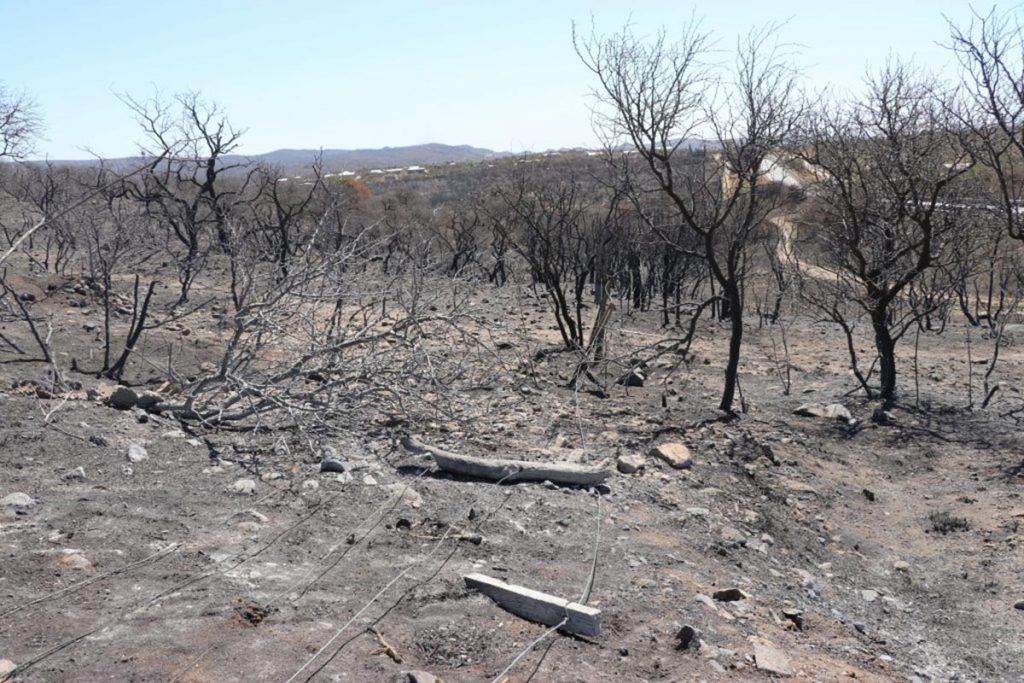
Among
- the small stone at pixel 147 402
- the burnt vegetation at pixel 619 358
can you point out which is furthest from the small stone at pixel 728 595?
the small stone at pixel 147 402

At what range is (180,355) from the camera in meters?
10.5

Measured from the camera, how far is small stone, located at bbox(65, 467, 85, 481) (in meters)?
4.88

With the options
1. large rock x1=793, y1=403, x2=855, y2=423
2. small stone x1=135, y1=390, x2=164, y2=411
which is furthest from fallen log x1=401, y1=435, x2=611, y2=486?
large rock x1=793, y1=403, x2=855, y2=423

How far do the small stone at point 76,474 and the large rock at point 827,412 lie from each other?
268 inches

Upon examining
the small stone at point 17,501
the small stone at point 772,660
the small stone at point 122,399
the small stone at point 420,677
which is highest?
the small stone at point 122,399

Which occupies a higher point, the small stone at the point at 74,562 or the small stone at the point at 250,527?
the small stone at the point at 74,562

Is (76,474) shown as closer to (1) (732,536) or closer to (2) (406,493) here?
(2) (406,493)

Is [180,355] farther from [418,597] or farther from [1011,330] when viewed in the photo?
[1011,330]

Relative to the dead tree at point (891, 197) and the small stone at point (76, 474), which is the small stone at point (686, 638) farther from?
the dead tree at point (891, 197)

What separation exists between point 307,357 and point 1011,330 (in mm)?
12435

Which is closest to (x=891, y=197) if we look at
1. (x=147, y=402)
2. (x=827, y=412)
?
(x=827, y=412)

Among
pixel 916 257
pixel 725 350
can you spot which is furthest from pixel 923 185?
pixel 725 350

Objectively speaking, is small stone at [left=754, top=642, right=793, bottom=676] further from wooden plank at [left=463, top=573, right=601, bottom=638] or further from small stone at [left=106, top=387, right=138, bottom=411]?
small stone at [left=106, top=387, right=138, bottom=411]

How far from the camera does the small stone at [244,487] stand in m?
4.95
